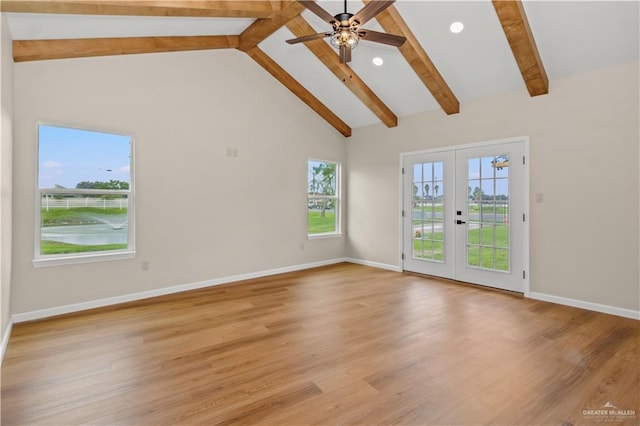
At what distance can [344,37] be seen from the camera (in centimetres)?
313

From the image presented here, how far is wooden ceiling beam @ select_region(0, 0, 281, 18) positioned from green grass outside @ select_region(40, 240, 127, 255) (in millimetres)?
2362

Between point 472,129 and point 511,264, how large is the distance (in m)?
2.07

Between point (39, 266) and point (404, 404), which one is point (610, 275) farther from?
point (39, 266)

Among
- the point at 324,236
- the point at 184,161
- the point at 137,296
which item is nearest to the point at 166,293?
the point at 137,296

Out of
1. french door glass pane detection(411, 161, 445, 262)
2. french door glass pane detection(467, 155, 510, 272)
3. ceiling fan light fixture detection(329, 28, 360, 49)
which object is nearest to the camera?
ceiling fan light fixture detection(329, 28, 360, 49)

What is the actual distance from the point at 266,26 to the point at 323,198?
3.29 m

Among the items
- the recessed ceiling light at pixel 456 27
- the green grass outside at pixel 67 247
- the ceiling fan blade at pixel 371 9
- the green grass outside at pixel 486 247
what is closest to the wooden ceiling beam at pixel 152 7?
the ceiling fan blade at pixel 371 9

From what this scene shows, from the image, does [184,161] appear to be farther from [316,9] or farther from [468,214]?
[468,214]

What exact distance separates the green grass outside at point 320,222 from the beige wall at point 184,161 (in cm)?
28

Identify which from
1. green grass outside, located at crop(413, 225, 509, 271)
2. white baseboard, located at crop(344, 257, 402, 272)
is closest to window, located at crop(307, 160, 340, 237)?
white baseboard, located at crop(344, 257, 402, 272)

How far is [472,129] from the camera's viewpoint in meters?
4.97

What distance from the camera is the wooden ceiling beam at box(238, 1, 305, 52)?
3.78 m

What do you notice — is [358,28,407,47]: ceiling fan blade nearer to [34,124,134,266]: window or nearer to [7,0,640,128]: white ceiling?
[7,0,640,128]: white ceiling

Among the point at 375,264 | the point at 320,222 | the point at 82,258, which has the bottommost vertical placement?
the point at 375,264
